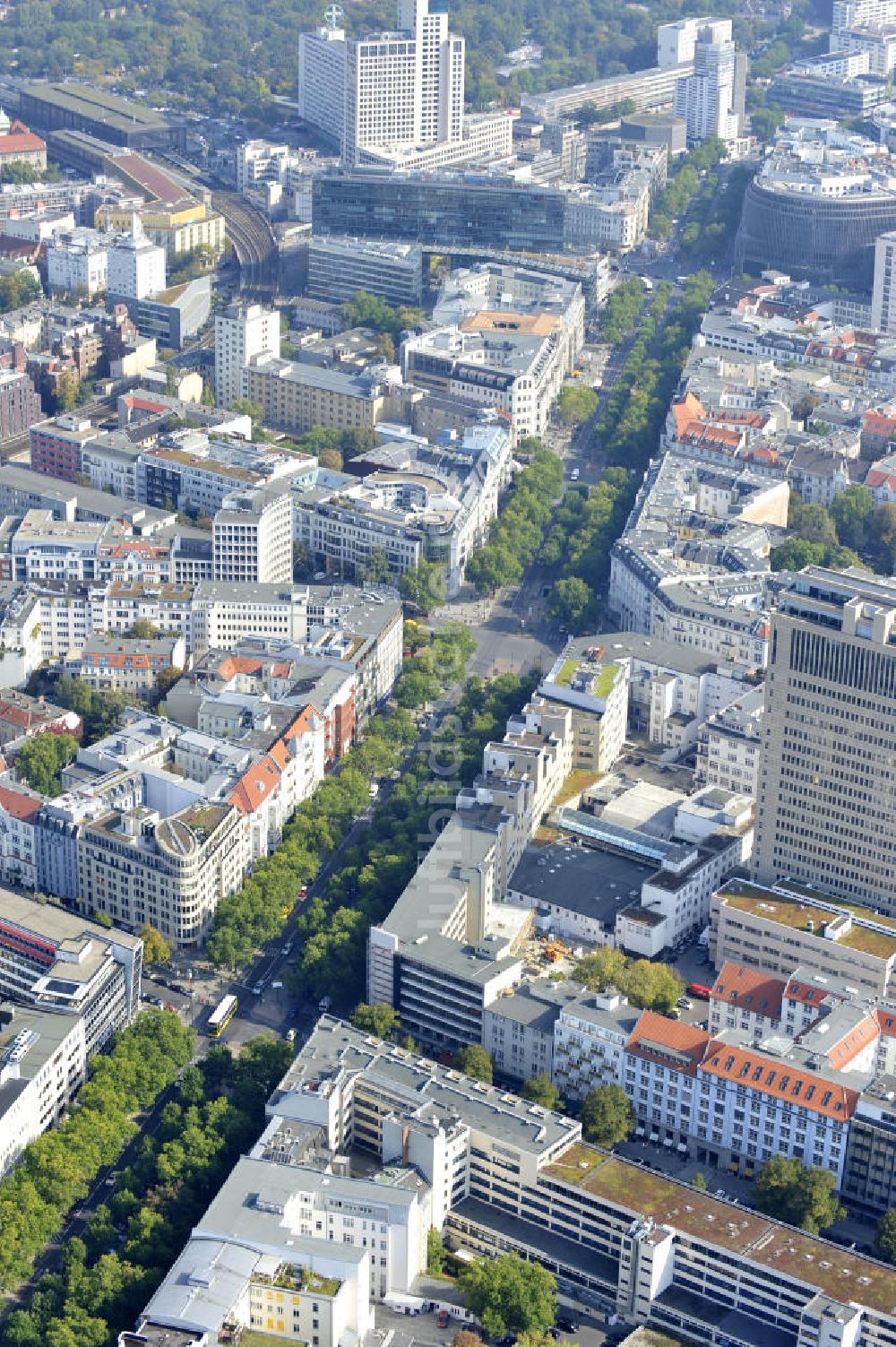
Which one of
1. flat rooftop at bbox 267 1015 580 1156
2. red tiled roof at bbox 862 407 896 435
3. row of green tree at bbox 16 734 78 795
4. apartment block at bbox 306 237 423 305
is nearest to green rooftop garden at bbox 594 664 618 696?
row of green tree at bbox 16 734 78 795

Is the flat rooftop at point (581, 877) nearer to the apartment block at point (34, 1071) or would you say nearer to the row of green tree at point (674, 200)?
the apartment block at point (34, 1071)

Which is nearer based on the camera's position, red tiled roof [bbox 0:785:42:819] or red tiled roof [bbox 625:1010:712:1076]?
red tiled roof [bbox 625:1010:712:1076]

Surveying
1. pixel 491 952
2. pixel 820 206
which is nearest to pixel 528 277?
pixel 820 206

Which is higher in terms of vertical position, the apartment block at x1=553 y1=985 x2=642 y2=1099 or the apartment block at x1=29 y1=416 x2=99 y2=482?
the apartment block at x1=29 y1=416 x2=99 y2=482

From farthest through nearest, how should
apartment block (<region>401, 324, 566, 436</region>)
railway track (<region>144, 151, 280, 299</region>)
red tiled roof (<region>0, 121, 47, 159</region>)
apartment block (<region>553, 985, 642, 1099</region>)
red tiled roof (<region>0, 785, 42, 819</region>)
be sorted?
red tiled roof (<region>0, 121, 47, 159</region>) → railway track (<region>144, 151, 280, 299</region>) → apartment block (<region>401, 324, 566, 436</region>) → red tiled roof (<region>0, 785, 42, 819</region>) → apartment block (<region>553, 985, 642, 1099</region>)

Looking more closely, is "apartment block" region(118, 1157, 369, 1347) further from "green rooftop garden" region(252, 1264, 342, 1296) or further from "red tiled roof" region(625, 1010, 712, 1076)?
"red tiled roof" region(625, 1010, 712, 1076)

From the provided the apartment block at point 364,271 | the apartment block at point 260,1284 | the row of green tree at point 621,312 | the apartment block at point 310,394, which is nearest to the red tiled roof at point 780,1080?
the apartment block at point 260,1284

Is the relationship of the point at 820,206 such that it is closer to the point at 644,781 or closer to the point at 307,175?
the point at 307,175
